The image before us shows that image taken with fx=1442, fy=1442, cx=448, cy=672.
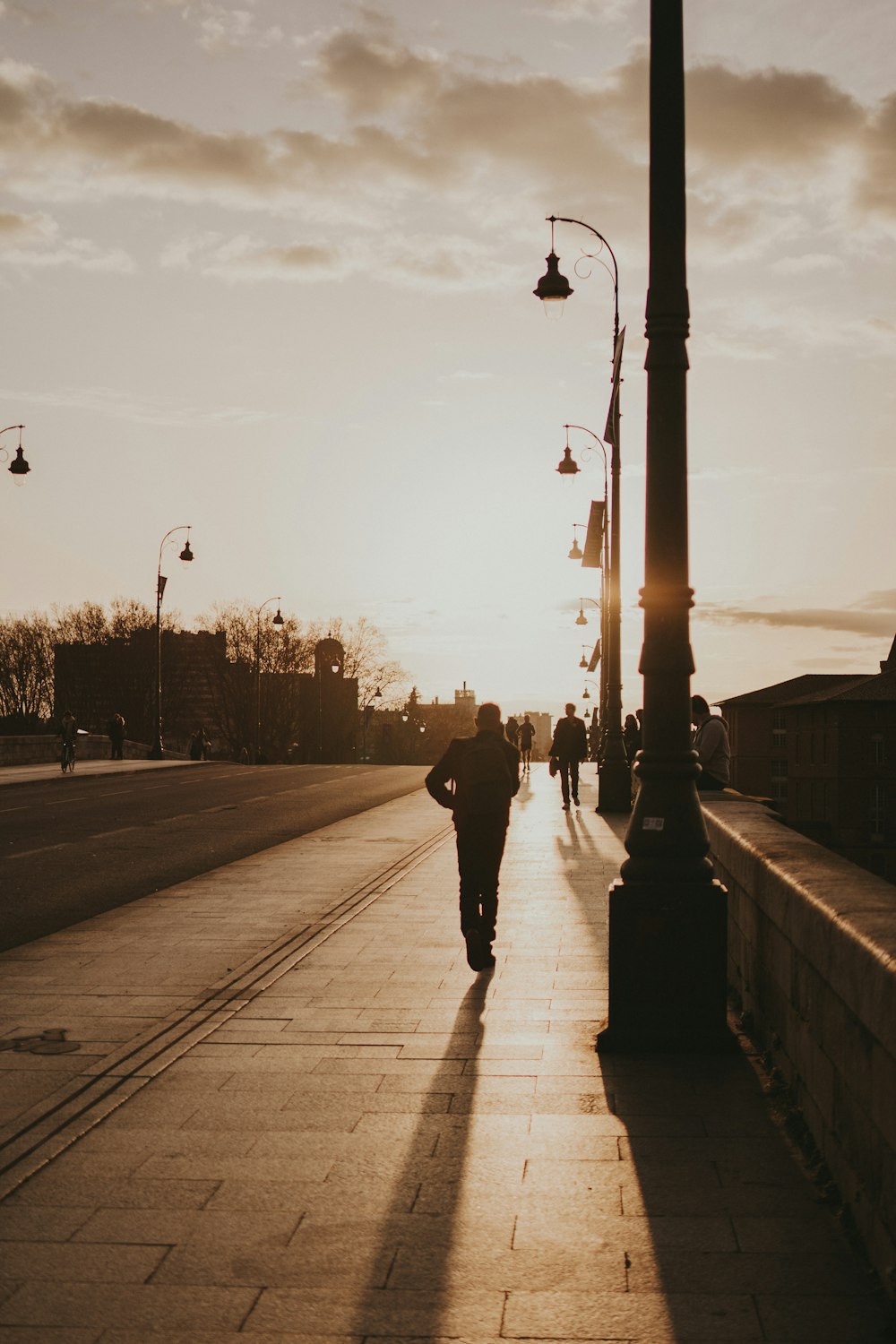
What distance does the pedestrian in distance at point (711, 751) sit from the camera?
486 inches

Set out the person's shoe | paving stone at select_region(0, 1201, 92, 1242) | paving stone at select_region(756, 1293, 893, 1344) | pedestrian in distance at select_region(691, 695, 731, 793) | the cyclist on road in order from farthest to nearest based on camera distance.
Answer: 1. the cyclist on road
2. pedestrian in distance at select_region(691, 695, 731, 793)
3. the person's shoe
4. paving stone at select_region(0, 1201, 92, 1242)
5. paving stone at select_region(756, 1293, 893, 1344)

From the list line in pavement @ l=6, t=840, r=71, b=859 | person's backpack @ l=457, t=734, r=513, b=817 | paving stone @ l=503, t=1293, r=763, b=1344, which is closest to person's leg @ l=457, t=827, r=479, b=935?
person's backpack @ l=457, t=734, r=513, b=817

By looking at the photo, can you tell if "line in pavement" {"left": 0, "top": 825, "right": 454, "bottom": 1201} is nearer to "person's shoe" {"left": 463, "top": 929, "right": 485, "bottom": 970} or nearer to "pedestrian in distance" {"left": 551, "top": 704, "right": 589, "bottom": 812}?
"person's shoe" {"left": 463, "top": 929, "right": 485, "bottom": 970}

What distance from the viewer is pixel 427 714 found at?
175500 mm

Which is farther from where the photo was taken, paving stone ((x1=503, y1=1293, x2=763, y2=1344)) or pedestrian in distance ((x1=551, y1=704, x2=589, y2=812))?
pedestrian in distance ((x1=551, y1=704, x2=589, y2=812))

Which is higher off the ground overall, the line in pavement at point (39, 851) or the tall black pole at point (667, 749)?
the tall black pole at point (667, 749)

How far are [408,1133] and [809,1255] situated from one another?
1.69 meters

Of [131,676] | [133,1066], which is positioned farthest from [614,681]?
[131,676]

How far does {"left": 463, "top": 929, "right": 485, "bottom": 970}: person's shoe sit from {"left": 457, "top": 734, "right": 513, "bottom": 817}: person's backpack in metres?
0.77

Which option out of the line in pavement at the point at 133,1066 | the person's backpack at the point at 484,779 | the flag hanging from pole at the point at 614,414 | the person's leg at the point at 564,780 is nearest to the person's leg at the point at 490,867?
the person's backpack at the point at 484,779

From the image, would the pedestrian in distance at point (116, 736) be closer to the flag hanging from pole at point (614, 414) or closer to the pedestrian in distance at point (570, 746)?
the pedestrian in distance at point (570, 746)

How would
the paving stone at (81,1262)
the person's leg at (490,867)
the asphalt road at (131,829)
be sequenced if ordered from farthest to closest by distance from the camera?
the asphalt road at (131,829), the person's leg at (490,867), the paving stone at (81,1262)

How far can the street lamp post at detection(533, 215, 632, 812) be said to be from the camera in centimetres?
1694

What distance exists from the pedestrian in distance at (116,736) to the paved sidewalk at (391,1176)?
47955 mm
